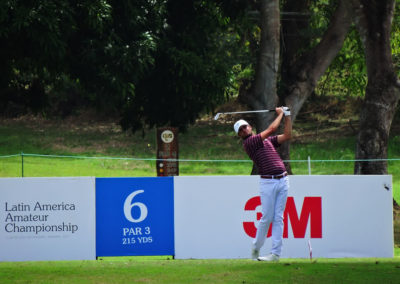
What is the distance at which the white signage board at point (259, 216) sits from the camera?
36.2 ft

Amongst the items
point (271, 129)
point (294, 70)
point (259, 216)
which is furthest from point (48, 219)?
point (294, 70)

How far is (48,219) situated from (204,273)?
10.2ft

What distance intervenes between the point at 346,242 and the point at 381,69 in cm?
851

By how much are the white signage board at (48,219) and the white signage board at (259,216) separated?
1303 mm

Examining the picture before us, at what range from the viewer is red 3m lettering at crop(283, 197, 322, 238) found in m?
11.0

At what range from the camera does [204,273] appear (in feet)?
28.6

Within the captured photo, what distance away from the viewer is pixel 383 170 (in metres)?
18.9

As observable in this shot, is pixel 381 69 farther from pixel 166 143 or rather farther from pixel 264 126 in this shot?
pixel 166 143

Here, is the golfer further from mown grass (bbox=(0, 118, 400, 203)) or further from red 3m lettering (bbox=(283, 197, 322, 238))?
mown grass (bbox=(0, 118, 400, 203))

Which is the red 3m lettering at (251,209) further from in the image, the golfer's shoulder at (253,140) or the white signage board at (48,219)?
the white signage board at (48,219)

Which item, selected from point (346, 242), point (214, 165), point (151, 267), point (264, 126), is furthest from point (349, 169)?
point (151, 267)

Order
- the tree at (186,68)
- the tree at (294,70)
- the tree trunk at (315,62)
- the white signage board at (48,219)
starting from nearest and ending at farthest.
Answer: the white signage board at (48,219)
the tree at (186,68)
the tree at (294,70)
the tree trunk at (315,62)

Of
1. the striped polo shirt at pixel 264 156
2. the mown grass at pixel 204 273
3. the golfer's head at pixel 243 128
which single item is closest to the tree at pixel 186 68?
the golfer's head at pixel 243 128

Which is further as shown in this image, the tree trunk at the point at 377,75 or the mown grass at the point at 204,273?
the tree trunk at the point at 377,75
